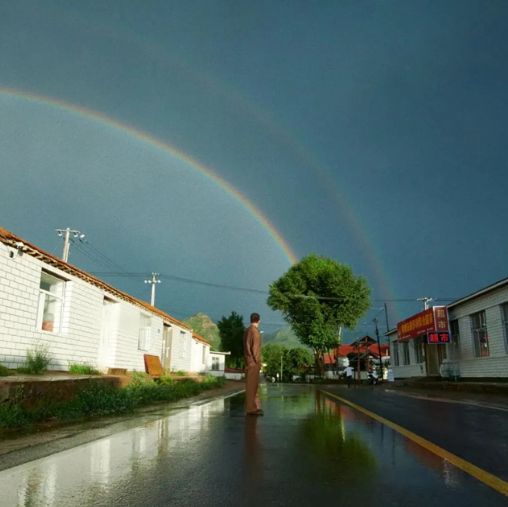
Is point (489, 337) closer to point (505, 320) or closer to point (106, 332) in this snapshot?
point (505, 320)

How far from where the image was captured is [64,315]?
14852mm

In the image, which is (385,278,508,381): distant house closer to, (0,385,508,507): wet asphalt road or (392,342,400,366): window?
(392,342,400,366): window

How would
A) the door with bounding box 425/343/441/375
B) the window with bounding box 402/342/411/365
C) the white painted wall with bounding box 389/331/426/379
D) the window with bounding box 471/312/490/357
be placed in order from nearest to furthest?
1. the window with bounding box 471/312/490/357
2. the door with bounding box 425/343/441/375
3. the white painted wall with bounding box 389/331/426/379
4. the window with bounding box 402/342/411/365

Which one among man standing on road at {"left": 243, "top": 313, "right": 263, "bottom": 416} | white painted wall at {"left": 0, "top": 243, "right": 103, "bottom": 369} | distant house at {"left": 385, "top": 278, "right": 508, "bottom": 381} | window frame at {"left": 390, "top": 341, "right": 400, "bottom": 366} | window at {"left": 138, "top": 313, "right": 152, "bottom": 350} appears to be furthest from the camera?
window frame at {"left": 390, "top": 341, "right": 400, "bottom": 366}

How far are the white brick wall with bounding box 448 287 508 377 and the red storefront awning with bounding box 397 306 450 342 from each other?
76 centimetres

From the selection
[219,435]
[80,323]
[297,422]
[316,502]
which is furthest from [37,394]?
[80,323]

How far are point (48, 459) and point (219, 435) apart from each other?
2296 millimetres

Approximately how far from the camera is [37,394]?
8.21 m

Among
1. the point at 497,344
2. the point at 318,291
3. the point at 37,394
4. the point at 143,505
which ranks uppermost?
the point at 318,291

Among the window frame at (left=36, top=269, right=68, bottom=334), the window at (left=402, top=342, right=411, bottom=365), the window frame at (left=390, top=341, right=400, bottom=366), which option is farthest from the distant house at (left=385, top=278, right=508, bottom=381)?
the window frame at (left=36, top=269, right=68, bottom=334)

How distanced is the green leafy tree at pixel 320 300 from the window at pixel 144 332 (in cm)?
2630

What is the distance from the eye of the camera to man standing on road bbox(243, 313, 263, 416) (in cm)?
905

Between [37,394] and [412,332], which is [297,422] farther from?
[412,332]

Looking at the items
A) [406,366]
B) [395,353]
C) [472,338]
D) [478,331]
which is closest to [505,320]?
[478,331]
